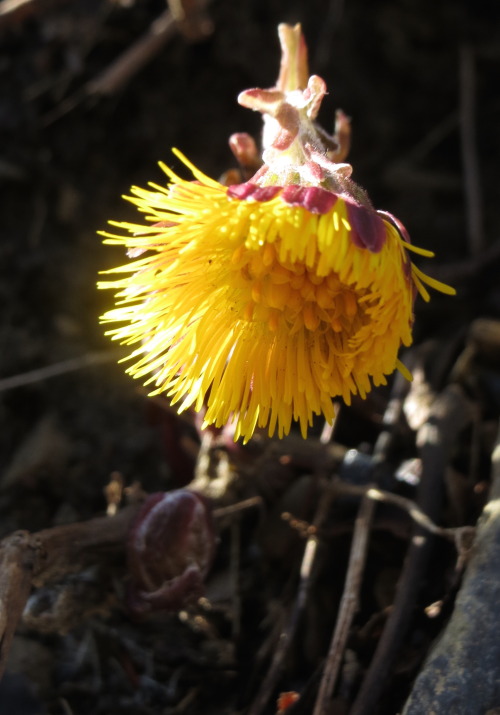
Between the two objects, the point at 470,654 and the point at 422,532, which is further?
the point at 422,532

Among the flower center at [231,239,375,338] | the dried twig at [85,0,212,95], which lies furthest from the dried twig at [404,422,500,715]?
the dried twig at [85,0,212,95]

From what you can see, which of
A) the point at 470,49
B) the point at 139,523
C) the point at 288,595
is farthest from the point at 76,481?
the point at 470,49

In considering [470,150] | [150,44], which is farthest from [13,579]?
[470,150]

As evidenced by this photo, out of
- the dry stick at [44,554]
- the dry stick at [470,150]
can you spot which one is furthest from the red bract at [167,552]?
the dry stick at [470,150]

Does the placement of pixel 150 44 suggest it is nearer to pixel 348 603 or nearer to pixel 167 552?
pixel 167 552

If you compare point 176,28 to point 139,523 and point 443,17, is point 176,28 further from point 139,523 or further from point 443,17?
point 139,523

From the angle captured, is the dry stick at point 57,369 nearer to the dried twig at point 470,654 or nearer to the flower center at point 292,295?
the flower center at point 292,295

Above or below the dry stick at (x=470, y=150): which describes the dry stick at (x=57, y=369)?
below
